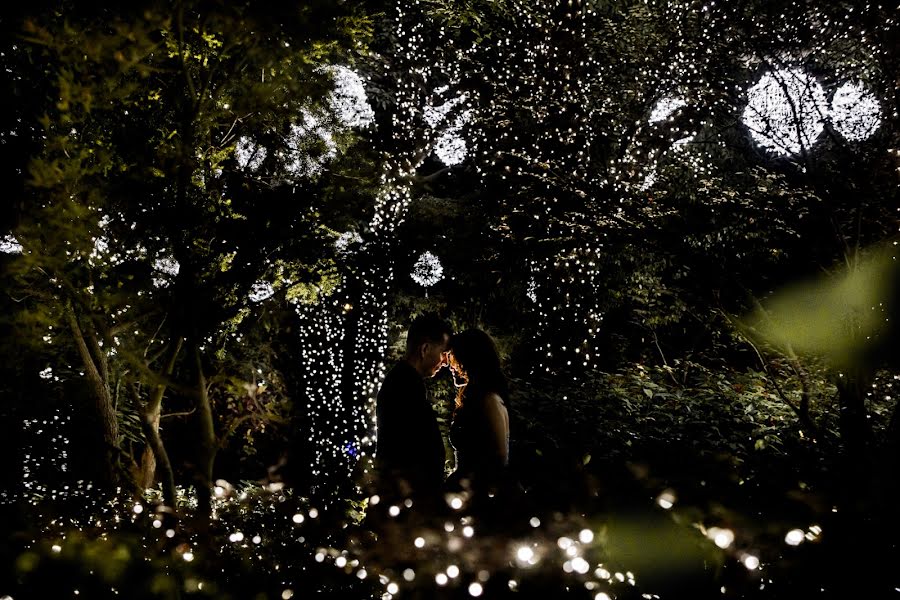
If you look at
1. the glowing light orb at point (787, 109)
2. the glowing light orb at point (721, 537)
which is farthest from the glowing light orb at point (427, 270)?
the glowing light orb at point (721, 537)

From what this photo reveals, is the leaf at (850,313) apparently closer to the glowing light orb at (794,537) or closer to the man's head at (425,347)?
the glowing light orb at (794,537)

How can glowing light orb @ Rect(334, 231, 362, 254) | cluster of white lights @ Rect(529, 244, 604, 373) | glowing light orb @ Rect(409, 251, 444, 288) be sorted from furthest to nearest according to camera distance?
glowing light orb @ Rect(409, 251, 444, 288) → cluster of white lights @ Rect(529, 244, 604, 373) → glowing light orb @ Rect(334, 231, 362, 254)

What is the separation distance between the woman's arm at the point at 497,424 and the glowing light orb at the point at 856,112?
4.55 metres

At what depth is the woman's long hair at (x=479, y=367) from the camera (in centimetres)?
320

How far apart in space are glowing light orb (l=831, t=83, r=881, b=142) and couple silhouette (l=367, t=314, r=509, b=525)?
14.6 feet

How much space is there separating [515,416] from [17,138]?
5592mm

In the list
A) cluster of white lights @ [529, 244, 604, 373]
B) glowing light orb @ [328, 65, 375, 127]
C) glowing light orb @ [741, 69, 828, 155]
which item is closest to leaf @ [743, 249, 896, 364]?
glowing light orb @ [741, 69, 828, 155]

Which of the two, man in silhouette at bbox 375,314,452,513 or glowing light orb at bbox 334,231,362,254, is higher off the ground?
glowing light orb at bbox 334,231,362,254

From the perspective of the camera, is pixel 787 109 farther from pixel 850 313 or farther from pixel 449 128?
pixel 449 128

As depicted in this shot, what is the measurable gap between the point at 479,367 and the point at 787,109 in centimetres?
432

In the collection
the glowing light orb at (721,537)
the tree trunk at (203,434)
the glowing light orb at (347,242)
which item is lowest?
the glowing light orb at (721,537)

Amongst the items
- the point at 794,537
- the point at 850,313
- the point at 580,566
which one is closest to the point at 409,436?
the point at 580,566

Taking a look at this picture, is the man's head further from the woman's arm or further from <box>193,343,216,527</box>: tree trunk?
<box>193,343,216,527</box>: tree trunk

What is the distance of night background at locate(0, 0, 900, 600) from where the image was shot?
2.31 metres
